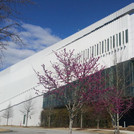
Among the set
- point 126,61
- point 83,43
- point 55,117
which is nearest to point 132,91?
point 126,61

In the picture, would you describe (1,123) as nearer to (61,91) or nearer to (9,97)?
(9,97)

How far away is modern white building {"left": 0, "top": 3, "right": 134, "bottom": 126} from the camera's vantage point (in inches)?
1300

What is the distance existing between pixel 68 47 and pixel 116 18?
15262mm

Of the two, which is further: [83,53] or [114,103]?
[83,53]

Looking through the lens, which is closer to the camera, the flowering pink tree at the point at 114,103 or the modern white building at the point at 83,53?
the flowering pink tree at the point at 114,103

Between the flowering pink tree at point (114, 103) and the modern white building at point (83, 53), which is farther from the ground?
the modern white building at point (83, 53)

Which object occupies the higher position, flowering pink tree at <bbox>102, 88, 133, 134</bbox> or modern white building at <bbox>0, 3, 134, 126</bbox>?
modern white building at <bbox>0, 3, 134, 126</bbox>

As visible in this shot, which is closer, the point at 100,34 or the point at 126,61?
the point at 126,61

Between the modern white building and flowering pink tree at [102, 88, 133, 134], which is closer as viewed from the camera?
flowering pink tree at [102, 88, 133, 134]

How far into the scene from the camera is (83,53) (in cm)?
4247

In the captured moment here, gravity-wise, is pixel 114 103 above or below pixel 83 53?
below

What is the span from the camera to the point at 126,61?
32156mm

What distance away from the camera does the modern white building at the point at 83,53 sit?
33031 millimetres

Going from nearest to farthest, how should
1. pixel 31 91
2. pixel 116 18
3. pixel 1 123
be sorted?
1. pixel 116 18
2. pixel 31 91
3. pixel 1 123
